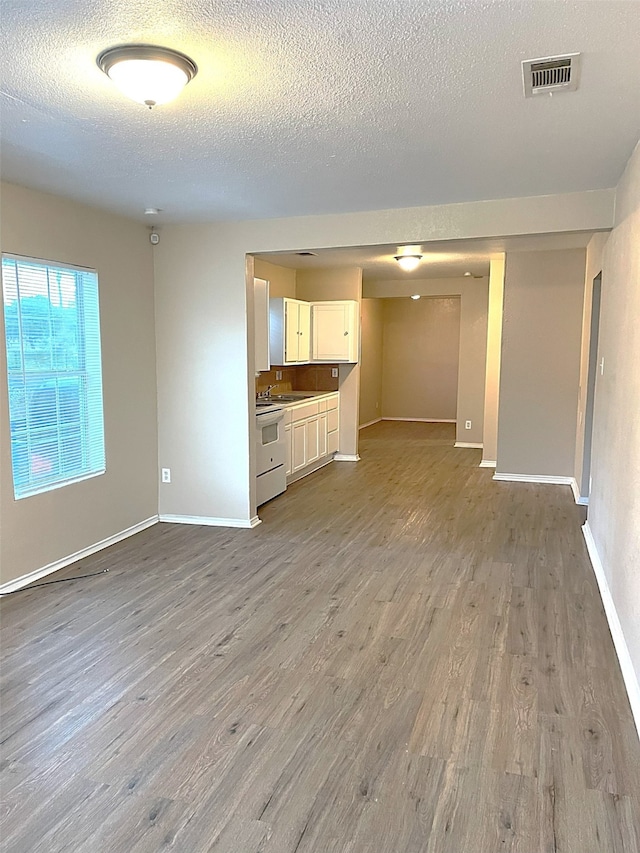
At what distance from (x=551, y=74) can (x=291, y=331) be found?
490 centimetres

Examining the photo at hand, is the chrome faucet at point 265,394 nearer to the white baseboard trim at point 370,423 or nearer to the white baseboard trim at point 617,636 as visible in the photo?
the white baseboard trim at point 370,423

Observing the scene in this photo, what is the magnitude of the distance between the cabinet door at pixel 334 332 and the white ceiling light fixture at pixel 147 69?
5.29m

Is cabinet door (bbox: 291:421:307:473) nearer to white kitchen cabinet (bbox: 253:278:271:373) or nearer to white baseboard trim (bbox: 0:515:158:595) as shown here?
white kitchen cabinet (bbox: 253:278:271:373)

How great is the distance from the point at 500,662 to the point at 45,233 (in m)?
3.61

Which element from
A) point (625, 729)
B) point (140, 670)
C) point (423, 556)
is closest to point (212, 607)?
point (140, 670)

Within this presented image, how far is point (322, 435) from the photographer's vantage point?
23.4 ft

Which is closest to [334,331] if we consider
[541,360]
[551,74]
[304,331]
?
[304,331]

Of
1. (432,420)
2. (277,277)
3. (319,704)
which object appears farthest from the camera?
(432,420)

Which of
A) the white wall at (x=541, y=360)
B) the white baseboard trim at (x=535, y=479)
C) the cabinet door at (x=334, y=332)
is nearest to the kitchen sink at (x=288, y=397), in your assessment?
the cabinet door at (x=334, y=332)

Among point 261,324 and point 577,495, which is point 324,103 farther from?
point 577,495

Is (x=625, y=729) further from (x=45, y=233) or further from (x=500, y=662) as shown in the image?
(x=45, y=233)

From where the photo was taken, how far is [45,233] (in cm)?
371

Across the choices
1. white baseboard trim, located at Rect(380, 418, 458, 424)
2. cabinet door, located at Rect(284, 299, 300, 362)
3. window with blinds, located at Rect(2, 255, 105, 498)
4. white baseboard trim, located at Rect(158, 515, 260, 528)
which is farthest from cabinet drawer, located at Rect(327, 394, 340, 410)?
white baseboard trim, located at Rect(380, 418, 458, 424)

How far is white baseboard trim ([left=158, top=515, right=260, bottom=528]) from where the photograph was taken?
4891mm
